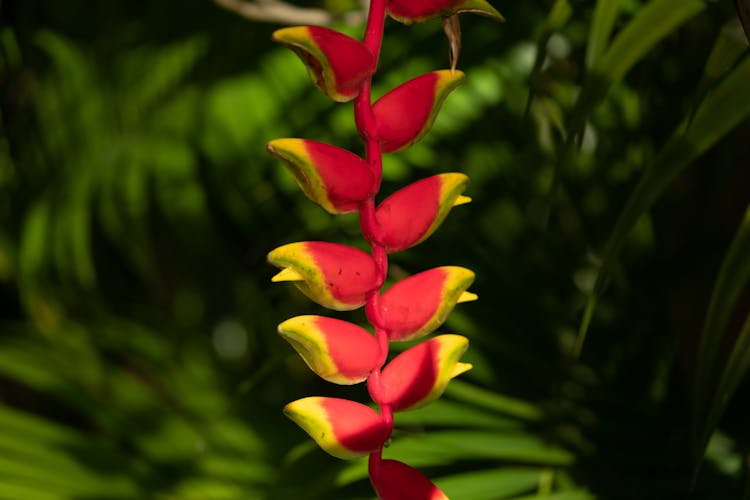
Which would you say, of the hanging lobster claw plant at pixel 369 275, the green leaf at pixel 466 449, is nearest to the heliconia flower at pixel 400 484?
the hanging lobster claw plant at pixel 369 275

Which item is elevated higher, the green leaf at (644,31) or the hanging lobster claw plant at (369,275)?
the green leaf at (644,31)

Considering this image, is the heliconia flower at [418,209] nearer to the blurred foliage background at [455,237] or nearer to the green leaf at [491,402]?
the blurred foliage background at [455,237]

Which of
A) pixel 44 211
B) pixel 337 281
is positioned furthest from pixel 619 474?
pixel 44 211

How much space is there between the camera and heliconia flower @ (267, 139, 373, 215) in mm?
218

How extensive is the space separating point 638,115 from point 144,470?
20.5 inches

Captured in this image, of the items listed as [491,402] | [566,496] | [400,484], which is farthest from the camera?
[491,402]

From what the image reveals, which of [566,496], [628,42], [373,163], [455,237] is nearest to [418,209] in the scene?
[373,163]

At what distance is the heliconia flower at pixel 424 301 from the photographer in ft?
0.74

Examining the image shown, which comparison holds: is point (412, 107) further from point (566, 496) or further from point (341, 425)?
point (566, 496)

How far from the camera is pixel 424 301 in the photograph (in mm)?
225

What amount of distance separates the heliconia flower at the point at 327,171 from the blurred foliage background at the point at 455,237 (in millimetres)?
103

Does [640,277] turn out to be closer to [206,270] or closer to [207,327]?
[206,270]

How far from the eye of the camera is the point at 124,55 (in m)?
0.91

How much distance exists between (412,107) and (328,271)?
5 centimetres
